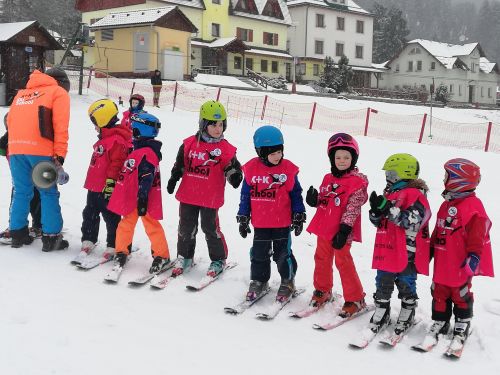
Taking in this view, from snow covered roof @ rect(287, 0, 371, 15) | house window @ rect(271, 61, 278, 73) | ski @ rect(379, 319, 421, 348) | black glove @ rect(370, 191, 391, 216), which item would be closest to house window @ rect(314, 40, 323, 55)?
snow covered roof @ rect(287, 0, 371, 15)

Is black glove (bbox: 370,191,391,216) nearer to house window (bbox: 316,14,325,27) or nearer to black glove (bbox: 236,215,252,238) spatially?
black glove (bbox: 236,215,252,238)

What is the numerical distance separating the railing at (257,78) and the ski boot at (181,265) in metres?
36.7

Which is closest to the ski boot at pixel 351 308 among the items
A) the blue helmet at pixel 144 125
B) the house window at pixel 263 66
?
the blue helmet at pixel 144 125

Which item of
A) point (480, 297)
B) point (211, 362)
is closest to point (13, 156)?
point (211, 362)

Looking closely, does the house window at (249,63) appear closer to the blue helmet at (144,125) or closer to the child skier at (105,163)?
the child skier at (105,163)

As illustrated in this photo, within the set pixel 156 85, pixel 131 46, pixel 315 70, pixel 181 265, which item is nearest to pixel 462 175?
pixel 181 265

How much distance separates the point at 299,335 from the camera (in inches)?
164

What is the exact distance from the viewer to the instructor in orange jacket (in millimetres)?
5602

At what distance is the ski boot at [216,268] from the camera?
5.28 meters

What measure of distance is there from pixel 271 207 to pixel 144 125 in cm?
161

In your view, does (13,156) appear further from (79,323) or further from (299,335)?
(299,335)

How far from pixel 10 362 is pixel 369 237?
5362 millimetres

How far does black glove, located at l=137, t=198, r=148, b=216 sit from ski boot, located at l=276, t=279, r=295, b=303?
60.6 inches

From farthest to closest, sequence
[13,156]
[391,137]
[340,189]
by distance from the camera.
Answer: [391,137], [13,156], [340,189]
